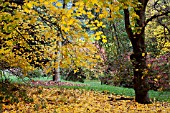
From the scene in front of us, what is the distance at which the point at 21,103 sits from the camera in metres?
8.70

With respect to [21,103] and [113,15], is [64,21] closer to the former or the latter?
[113,15]

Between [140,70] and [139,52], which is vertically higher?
[139,52]

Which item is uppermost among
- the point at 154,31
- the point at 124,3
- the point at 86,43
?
the point at 154,31

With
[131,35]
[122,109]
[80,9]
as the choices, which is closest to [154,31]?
[131,35]

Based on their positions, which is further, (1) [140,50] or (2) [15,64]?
(1) [140,50]

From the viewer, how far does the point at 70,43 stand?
16.9 feet

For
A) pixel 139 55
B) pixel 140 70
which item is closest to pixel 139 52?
pixel 139 55

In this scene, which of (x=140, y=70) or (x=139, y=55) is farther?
(x=139, y=55)

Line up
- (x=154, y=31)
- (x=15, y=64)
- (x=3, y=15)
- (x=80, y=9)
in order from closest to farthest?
(x=80, y=9) < (x=3, y=15) < (x=15, y=64) < (x=154, y=31)

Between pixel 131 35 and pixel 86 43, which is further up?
pixel 131 35

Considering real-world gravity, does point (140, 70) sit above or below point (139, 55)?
below

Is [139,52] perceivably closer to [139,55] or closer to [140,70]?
[139,55]

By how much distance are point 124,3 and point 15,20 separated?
6.09 ft

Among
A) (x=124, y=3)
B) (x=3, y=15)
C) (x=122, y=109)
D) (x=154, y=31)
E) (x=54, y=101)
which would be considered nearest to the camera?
(x=3, y=15)
